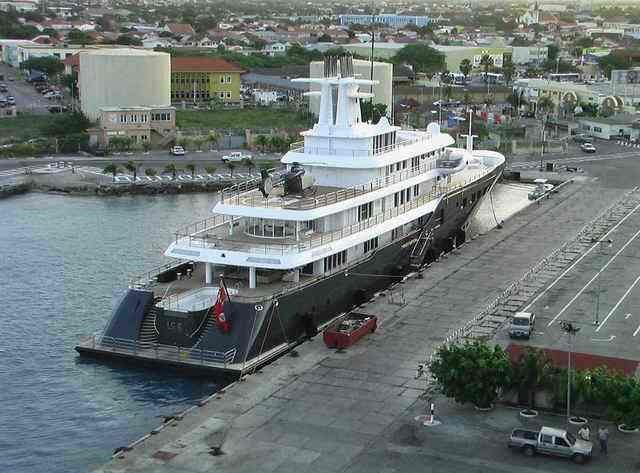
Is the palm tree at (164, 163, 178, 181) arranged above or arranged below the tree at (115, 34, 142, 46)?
below

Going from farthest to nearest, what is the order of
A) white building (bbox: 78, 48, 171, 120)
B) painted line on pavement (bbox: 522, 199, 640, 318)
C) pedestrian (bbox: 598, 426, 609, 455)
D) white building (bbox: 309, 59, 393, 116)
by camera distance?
white building (bbox: 309, 59, 393, 116) → white building (bbox: 78, 48, 171, 120) → painted line on pavement (bbox: 522, 199, 640, 318) → pedestrian (bbox: 598, 426, 609, 455)

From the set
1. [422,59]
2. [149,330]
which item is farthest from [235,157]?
[422,59]

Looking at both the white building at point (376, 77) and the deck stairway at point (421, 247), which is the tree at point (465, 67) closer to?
the white building at point (376, 77)

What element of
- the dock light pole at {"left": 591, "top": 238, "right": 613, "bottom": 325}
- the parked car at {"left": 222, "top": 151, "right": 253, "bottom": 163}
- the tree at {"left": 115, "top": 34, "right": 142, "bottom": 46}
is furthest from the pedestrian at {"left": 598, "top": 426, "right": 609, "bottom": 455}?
the tree at {"left": 115, "top": 34, "right": 142, "bottom": 46}

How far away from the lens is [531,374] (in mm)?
23609

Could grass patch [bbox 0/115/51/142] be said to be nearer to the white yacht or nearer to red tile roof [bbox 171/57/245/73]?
red tile roof [bbox 171/57/245/73]

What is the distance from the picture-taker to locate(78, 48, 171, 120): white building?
2719 inches

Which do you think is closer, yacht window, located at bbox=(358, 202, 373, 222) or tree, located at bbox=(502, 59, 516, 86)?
yacht window, located at bbox=(358, 202, 373, 222)

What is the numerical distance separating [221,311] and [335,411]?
5.06 m

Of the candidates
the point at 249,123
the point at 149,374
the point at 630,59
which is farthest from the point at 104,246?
the point at 630,59

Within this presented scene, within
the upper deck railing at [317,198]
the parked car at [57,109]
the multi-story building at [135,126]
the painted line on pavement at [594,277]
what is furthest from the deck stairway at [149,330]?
the parked car at [57,109]

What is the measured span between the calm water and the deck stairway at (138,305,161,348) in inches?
32.3

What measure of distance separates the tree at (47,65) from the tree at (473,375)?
260ft

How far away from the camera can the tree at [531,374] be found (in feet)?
77.4
